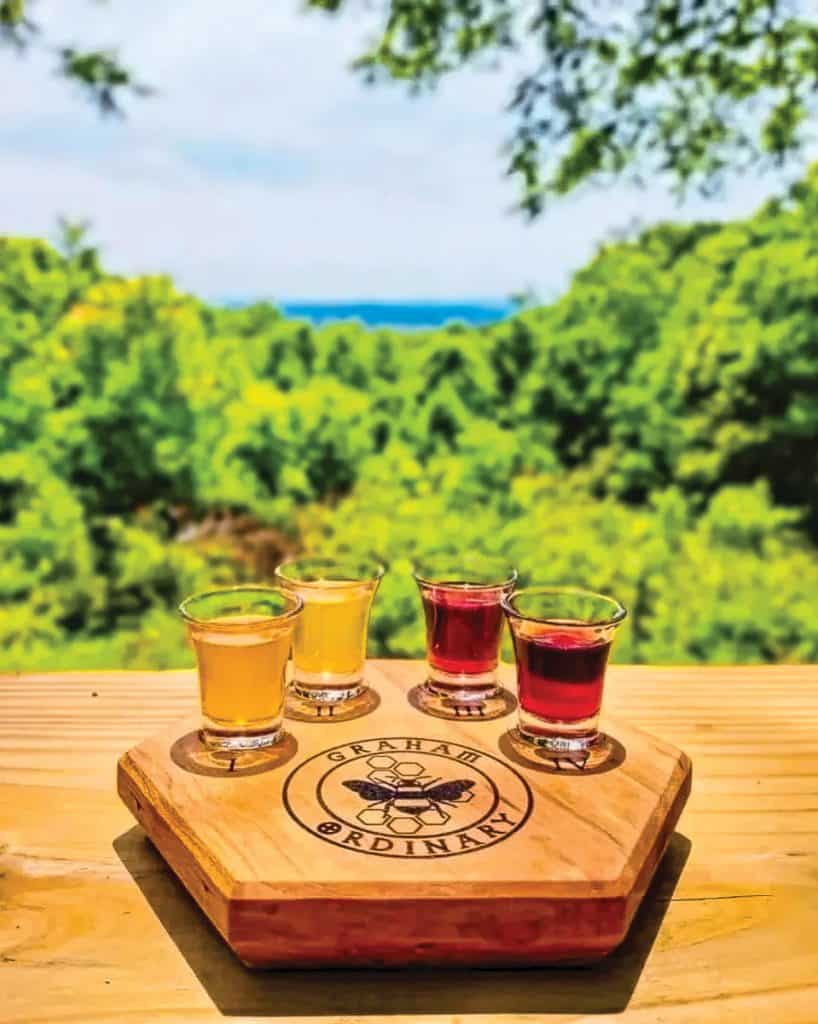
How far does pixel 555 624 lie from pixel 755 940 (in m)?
0.41

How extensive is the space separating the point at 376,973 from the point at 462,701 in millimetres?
497

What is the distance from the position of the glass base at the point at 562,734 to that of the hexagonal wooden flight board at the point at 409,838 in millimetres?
29

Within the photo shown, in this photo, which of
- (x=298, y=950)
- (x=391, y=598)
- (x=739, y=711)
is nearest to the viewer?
(x=298, y=950)

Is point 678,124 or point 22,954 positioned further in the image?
point 678,124

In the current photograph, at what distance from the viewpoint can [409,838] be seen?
1.01 m

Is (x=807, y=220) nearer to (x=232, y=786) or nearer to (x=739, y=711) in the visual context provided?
(x=739, y=711)

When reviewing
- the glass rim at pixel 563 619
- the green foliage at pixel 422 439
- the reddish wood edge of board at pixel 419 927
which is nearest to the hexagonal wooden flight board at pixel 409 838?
the reddish wood edge of board at pixel 419 927

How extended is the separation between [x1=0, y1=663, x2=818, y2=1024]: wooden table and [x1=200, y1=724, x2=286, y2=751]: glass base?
0.45 ft

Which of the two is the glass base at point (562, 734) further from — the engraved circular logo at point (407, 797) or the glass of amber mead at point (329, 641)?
the glass of amber mead at point (329, 641)

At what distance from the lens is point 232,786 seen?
1.12 meters

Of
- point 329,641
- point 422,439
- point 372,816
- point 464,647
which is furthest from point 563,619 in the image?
point 422,439

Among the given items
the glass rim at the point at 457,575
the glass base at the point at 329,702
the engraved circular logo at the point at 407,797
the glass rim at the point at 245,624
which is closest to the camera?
the engraved circular logo at the point at 407,797

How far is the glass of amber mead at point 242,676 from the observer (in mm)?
1193

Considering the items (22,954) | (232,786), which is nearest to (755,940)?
(232,786)
